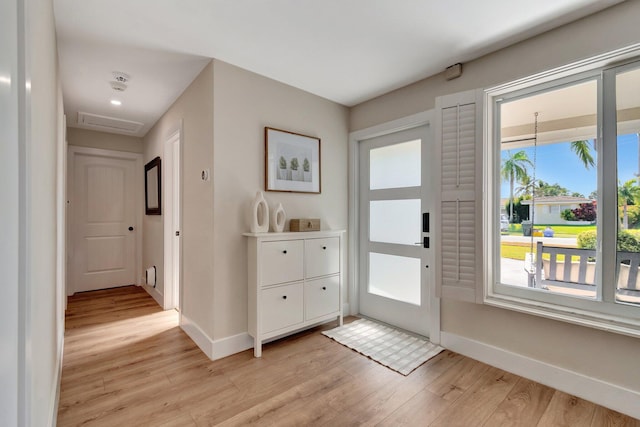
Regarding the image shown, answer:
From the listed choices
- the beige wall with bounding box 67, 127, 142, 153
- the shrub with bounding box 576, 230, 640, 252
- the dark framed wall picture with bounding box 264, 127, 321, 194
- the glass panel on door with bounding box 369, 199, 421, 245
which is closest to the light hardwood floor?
the shrub with bounding box 576, 230, 640, 252

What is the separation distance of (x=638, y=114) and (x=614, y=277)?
999 mm

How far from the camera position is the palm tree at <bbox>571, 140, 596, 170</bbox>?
192cm

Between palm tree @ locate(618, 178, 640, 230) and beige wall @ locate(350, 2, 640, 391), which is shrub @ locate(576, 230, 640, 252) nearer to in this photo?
palm tree @ locate(618, 178, 640, 230)

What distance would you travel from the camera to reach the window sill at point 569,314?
1700 mm

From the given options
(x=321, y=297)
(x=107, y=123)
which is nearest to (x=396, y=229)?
(x=321, y=297)

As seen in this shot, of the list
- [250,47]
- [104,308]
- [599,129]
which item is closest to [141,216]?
[104,308]

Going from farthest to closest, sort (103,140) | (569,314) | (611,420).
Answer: (103,140) < (569,314) < (611,420)

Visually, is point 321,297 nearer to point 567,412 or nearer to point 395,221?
point 395,221

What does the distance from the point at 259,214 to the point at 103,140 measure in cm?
335

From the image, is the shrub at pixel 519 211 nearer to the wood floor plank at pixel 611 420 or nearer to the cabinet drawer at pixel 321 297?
the wood floor plank at pixel 611 420

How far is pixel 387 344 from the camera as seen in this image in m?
2.56

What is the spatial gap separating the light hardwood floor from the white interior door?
629 mm

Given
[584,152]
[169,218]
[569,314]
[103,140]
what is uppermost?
[103,140]

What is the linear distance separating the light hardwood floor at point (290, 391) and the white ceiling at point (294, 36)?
239cm
